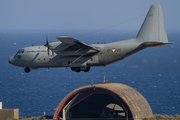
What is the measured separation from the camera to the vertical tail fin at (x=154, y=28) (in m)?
57.6

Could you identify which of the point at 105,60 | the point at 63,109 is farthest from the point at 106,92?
the point at 105,60

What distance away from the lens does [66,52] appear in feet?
186

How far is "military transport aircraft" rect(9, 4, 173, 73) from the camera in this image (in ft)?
185

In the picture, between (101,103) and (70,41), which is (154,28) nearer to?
(70,41)

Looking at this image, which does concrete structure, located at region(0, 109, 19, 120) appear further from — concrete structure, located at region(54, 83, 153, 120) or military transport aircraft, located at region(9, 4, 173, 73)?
military transport aircraft, located at region(9, 4, 173, 73)

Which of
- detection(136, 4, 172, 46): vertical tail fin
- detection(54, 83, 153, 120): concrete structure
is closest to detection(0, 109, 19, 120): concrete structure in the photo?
detection(54, 83, 153, 120): concrete structure

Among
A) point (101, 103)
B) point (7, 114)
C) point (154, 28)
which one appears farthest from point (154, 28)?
point (7, 114)

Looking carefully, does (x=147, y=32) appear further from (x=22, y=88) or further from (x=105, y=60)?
(x=22, y=88)

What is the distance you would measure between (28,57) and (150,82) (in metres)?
136

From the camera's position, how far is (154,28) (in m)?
58.1

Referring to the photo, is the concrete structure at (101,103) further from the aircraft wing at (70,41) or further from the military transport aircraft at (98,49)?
the aircraft wing at (70,41)

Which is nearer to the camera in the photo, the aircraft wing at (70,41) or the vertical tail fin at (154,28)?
the aircraft wing at (70,41)

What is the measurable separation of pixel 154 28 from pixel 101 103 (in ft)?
125

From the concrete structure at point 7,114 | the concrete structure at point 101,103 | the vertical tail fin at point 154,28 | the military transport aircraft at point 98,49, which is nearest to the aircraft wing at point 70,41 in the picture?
the military transport aircraft at point 98,49
